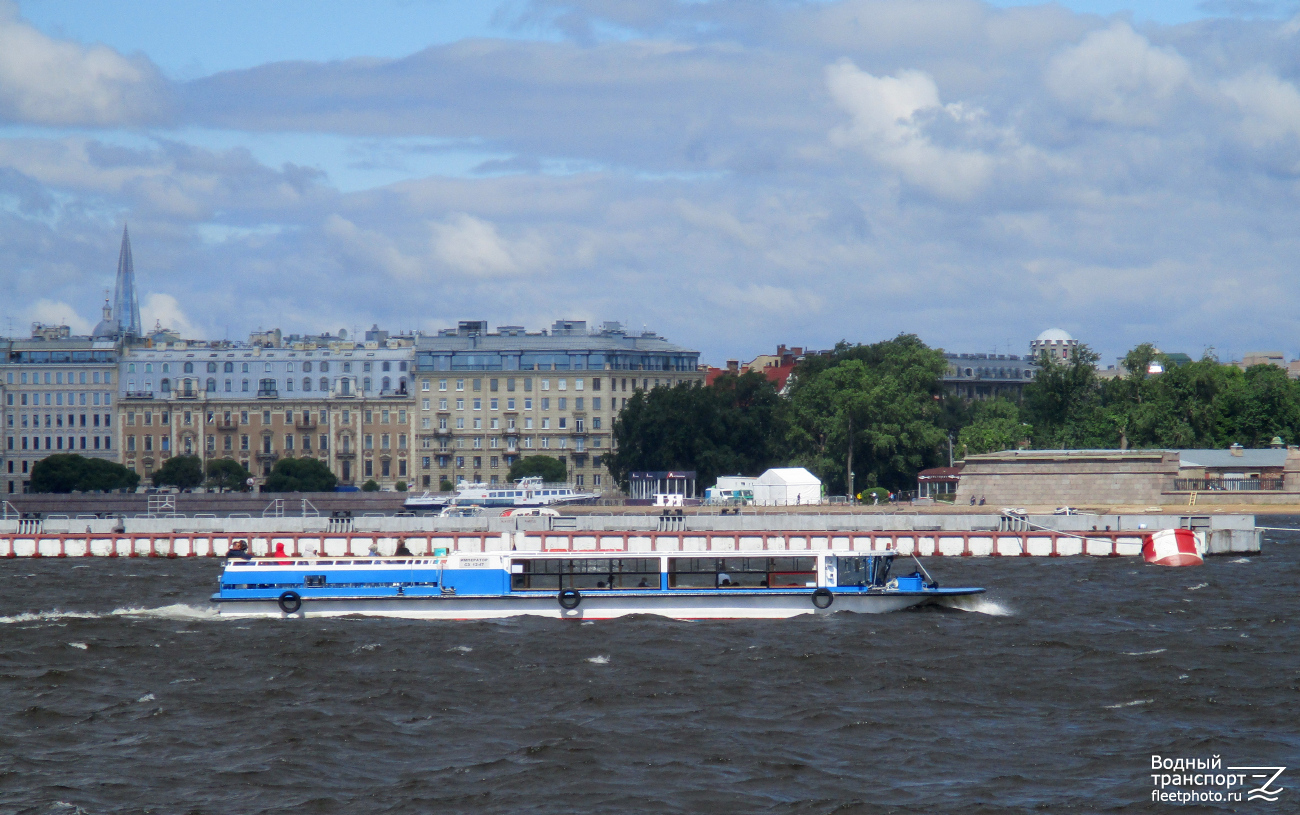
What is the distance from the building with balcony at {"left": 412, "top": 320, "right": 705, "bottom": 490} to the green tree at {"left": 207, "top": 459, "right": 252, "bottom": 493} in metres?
18.0

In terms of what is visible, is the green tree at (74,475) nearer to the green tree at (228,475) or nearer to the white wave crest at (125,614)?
the green tree at (228,475)

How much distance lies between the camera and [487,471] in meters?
136

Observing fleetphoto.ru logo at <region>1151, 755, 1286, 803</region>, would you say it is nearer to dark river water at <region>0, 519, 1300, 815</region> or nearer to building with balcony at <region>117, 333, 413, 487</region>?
dark river water at <region>0, 519, 1300, 815</region>

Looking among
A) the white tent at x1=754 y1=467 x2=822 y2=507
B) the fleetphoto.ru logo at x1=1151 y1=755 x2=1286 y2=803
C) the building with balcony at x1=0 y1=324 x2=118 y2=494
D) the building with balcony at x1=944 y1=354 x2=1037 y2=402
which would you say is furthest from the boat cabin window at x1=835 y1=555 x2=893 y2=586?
the building with balcony at x1=944 y1=354 x2=1037 y2=402


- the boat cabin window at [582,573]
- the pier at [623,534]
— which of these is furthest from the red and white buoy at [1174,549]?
the boat cabin window at [582,573]

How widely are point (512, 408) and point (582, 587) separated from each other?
99.1 metres

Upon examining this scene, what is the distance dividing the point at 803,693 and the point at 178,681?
1227 centimetres

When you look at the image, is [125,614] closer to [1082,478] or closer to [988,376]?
[1082,478]

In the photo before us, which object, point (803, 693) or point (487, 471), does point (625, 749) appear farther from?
point (487, 471)

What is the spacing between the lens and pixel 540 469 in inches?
4924

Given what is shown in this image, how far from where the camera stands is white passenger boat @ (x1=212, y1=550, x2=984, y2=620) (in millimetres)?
38031

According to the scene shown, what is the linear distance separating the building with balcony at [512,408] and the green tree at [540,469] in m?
8.63

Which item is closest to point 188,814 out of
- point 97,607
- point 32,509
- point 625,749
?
point 625,749

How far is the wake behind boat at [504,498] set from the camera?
10400 cm
